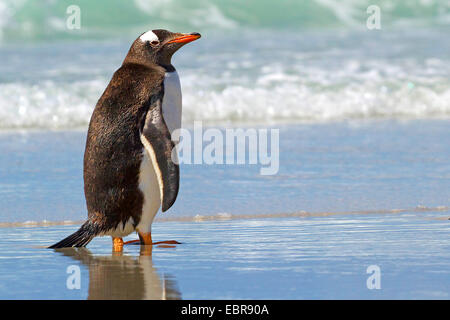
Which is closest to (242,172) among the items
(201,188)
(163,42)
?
(201,188)

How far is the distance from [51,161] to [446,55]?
8852mm

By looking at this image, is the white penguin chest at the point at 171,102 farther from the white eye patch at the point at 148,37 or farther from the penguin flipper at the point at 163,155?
the white eye patch at the point at 148,37

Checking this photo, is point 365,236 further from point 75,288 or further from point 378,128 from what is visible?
point 378,128

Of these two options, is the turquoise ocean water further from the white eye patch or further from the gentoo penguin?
the white eye patch

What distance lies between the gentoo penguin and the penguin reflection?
0.66 ft

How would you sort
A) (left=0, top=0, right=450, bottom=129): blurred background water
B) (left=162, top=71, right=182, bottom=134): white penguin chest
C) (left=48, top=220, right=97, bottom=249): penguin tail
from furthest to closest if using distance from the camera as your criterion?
(left=0, top=0, right=450, bottom=129): blurred background water < (left=162, top=71, right=182, bottom=134): white penguin chest < (left=48, top=220, right=97, bottom=249): penguin tail

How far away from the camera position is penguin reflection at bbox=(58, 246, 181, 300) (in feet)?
12.3

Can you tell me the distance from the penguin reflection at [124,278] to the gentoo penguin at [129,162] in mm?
200

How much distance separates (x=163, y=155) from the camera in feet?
16.0

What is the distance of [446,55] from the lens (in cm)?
1488

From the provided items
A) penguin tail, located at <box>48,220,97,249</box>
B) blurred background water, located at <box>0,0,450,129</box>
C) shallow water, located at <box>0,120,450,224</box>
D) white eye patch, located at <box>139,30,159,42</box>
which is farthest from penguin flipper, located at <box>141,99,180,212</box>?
blurred background water, located at <box>0,0,450,129</box>

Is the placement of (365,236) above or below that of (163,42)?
below
